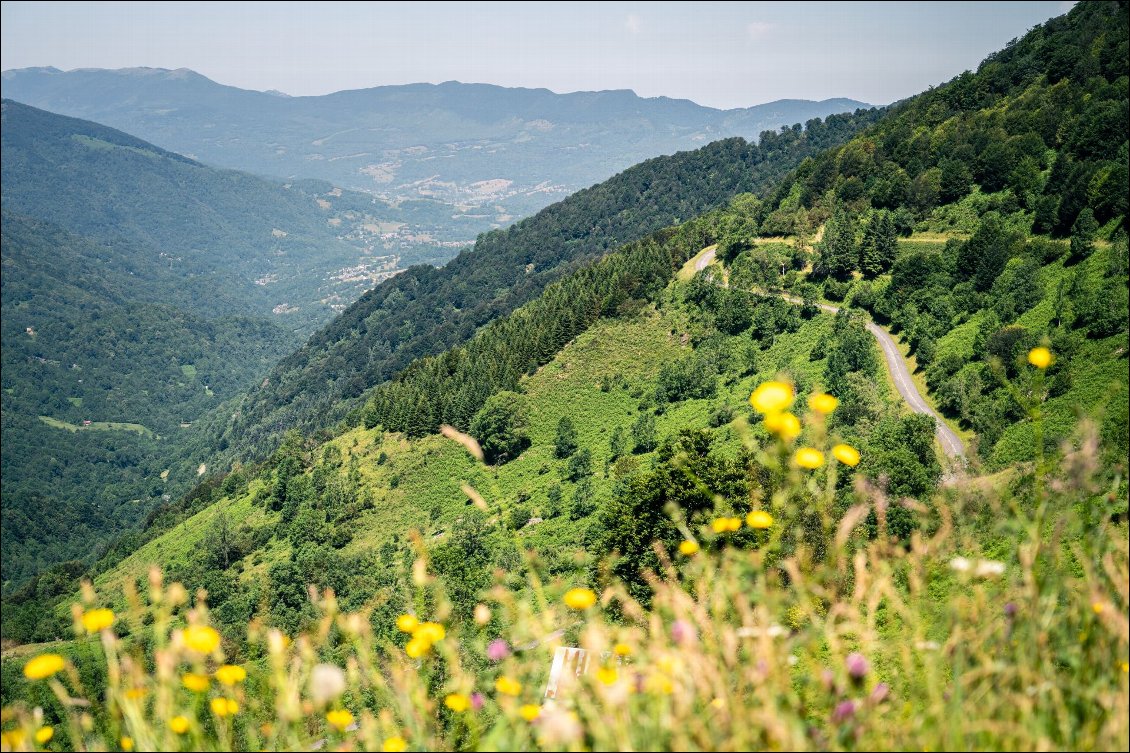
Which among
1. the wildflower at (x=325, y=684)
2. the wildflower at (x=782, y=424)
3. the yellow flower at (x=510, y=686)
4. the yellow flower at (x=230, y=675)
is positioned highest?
the wildflower at (x=782, y=424)

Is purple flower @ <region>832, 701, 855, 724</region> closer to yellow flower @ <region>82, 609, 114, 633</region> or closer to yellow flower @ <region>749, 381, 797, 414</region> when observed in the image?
yellow flower @ <region>749, 381, 797, 414</region>

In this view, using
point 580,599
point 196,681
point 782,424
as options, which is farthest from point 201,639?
point 782,424

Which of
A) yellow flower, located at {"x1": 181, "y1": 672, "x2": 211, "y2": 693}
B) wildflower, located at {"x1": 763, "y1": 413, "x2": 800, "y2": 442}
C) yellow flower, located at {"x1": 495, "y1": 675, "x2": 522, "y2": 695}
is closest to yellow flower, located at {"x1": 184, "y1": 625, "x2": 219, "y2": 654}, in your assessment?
yellow flower, located at {"x1": 181, "y1": 672, "x2": 211, "y2": 693}

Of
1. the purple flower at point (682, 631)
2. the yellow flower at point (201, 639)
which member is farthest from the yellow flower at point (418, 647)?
the purple flower at point (682, 631)

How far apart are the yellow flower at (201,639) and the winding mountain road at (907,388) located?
31.3 metres

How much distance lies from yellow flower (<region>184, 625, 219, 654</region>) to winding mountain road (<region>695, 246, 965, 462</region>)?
1232 inches

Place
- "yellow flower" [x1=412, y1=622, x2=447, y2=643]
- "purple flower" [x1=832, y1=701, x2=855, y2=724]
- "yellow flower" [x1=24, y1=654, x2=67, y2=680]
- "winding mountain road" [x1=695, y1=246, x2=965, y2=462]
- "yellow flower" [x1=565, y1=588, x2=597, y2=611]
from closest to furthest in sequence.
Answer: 1. "purple flower" [x1=832, y1=701, x2=855, y2=724]
2. "yellow flower" [x1=24, y1=654, x2=67, y2=680]
3. "yellow flower" [x1=565, y1=588, x2=597, y2=611]
4. "yellow flower" [x1=412, y1=622, x2=447, y2=643]
5. "winding mountain road" [x1=695, y1=246, x2=965, y2=462]

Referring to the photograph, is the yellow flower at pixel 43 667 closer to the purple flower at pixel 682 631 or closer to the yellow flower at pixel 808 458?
the purple flower at pixel 682 631

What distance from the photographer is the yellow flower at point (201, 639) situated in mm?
3775

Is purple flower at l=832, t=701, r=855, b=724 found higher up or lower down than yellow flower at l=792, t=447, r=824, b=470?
lower down

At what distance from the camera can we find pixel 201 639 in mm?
3861

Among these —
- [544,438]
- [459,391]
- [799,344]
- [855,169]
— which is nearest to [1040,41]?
[855,169]

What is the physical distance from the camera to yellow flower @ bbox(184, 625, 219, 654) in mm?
3775

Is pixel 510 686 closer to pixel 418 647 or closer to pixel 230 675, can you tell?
pixel 418 647
